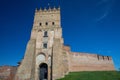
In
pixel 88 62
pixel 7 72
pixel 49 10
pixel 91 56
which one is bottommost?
pixel 7 72

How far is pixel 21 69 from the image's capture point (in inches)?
920

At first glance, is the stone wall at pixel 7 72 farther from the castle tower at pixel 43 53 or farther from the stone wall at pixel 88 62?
the stone wall at pixel 88 62

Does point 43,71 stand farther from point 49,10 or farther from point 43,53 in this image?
point 49,10

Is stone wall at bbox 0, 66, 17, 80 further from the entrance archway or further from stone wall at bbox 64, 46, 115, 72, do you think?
stone wall at bbox 64, 46, 115, 72

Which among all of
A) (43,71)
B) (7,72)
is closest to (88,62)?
(43,71)

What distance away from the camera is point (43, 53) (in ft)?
80.1

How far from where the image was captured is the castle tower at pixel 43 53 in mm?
22828

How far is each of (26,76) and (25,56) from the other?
3.40 meters

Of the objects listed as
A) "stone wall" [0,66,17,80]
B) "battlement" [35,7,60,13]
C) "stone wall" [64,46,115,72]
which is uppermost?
"battlement" [35,7,60,13]

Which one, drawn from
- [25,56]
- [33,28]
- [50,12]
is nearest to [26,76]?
[25,56]

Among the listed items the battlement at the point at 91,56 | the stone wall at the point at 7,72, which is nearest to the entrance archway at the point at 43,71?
the stone wall at the point at 7,72

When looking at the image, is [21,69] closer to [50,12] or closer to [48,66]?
[48,66]

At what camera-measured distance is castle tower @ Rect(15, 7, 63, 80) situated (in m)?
22.8

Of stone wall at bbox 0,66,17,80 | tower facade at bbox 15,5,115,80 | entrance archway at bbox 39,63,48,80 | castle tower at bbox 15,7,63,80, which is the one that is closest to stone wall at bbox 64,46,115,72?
tower facade at bbox 15,5,115,80
